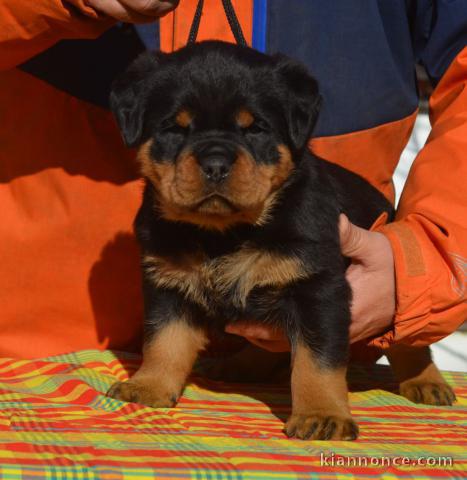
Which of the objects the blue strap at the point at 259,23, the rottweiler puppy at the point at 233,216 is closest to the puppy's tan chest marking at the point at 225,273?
the rottweiler puppy at the point at 233,216

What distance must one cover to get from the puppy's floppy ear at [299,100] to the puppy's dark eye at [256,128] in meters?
0.11

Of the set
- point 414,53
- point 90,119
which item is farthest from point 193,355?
point 414,53

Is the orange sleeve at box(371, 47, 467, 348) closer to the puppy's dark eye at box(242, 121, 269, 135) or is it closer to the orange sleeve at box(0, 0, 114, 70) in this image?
the puppy's dark eye at box(242, 121, 269, 135)

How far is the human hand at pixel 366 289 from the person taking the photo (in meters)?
3.10

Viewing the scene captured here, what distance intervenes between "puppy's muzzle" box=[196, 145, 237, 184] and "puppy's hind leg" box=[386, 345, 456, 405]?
4.06 feet

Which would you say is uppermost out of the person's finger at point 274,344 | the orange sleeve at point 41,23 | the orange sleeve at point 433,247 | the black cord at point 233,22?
the orange sleeve at point 41,23

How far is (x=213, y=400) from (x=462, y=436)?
0.86m

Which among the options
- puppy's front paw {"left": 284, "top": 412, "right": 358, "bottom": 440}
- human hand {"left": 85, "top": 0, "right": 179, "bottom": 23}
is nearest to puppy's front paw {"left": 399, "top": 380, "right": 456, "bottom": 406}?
puppy's front paw {"left": 284, "top": 412, "right": 358, "bottom": 440}

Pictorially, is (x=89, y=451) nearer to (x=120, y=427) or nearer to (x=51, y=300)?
(x=120, y=427)

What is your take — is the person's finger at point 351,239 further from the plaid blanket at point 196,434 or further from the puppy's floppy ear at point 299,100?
the plaid blanket at point 196,434

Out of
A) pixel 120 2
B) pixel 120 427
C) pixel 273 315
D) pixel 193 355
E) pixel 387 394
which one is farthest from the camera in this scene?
pixel 387 394

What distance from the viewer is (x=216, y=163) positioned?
2717 millimetres

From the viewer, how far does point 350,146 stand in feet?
12.6

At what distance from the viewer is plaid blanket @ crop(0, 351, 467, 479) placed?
2.19 metres
